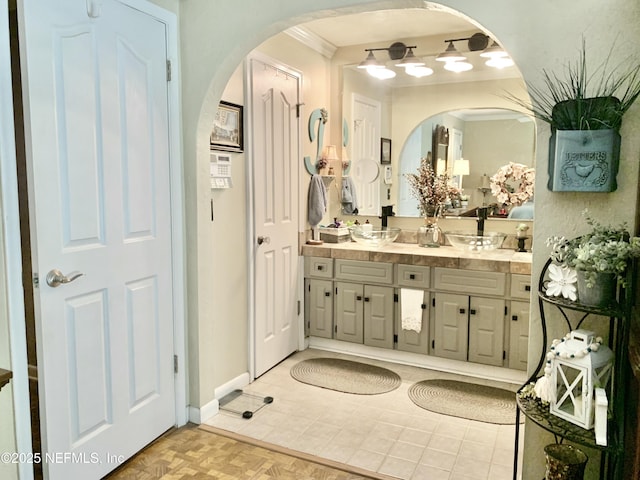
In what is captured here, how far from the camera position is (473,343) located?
3.52m

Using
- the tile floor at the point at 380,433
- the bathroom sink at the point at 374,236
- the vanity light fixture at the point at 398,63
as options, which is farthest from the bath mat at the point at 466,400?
the vanity light fixture at the point at 398,63

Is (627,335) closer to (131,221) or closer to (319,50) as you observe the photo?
(131,221)

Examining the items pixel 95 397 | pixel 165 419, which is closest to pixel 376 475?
pixel 165 419

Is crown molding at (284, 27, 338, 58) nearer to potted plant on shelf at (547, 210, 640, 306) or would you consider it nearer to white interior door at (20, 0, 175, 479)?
white interior door at (20, 0, 175, 479)

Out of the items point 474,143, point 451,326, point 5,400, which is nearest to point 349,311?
point 451,326

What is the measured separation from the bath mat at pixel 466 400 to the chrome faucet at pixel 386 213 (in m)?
1.42

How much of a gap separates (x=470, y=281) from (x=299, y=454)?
1.67m

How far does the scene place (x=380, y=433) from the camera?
110 inches

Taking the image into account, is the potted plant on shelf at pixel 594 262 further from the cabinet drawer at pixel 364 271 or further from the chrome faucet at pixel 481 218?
the chrome faucet at pixel 481 218

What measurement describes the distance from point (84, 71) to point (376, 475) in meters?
2.25

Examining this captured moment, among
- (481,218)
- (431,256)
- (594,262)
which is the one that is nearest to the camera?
(594,262)

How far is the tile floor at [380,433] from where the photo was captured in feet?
8.17

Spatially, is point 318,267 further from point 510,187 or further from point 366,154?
point 510,187

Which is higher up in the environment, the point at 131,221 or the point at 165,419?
the point at 131,221
